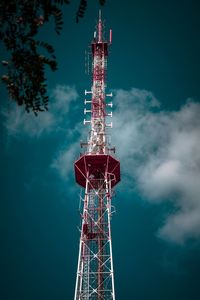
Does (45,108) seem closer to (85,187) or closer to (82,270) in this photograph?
(82,270)

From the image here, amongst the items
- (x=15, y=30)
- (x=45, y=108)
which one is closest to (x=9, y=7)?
(x=15, y=30)

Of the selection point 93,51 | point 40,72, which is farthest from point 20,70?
point 93,51

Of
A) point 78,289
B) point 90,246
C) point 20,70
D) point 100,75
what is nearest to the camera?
point 20,70

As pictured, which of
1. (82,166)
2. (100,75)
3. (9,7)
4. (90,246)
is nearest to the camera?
(9,7)

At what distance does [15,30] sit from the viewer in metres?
6.18

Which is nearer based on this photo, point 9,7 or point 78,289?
point 9,7

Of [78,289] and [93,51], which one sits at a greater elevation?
[93,51]

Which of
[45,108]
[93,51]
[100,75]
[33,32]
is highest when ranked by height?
[93,51]

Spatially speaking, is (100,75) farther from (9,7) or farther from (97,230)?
(9,7)

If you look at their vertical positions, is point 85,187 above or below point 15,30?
above

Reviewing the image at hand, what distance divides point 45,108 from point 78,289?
2239 cm

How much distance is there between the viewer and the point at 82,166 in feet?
105

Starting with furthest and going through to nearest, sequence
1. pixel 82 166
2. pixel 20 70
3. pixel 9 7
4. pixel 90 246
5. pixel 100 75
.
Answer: pixel 100 75 → pixel 82 166 → pixel 90 246 → pixel 20 70 → pixel 9 7

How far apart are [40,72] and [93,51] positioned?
34225 millimetres
